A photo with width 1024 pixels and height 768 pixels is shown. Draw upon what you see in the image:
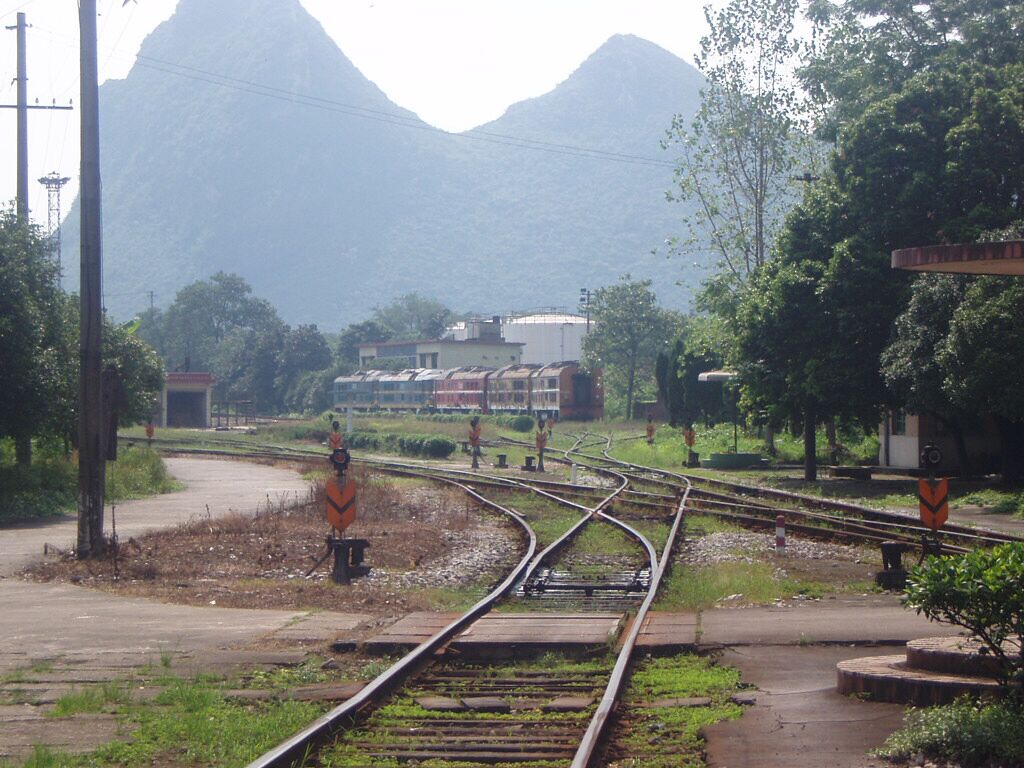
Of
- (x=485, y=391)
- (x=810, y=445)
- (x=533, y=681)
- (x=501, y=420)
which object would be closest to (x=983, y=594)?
(x=533, y=681)

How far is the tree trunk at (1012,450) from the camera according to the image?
2684 cm

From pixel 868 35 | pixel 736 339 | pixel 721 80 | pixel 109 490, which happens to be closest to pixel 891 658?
pixel 109 490

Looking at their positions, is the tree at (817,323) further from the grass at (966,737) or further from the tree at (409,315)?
the tree at (409,315)

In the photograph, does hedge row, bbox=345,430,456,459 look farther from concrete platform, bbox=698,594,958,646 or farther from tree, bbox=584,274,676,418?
tree, bbox=584,274,676,418

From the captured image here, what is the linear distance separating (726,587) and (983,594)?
715 centimetres

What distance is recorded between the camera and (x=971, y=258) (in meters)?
9.60

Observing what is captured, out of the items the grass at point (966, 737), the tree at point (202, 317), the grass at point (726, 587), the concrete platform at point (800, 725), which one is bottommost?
the grass at point (726, 587)

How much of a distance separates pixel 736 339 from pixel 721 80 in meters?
13.9

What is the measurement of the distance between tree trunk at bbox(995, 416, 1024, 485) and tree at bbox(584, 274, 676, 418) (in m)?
60.7

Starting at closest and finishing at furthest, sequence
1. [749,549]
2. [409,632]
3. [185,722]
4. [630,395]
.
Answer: [185,722] → [409,632] → [749,549] → [630,395]

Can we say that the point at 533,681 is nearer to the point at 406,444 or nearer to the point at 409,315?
the point at 406,444

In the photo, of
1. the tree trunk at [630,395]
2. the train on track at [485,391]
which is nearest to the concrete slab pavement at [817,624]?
the train on track at [485,391]

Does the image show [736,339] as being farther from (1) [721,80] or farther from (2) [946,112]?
(1) [721,80]

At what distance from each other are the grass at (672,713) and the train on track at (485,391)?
207 feet
